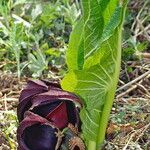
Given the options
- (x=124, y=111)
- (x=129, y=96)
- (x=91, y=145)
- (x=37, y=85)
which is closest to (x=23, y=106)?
(x=37, y=85)

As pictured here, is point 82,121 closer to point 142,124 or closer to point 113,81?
point 113,81

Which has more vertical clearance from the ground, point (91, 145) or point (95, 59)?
point (95, 59)

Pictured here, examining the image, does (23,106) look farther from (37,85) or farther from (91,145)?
(91,145)

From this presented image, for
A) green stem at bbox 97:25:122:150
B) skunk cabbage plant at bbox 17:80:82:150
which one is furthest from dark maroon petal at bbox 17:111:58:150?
green stem at bbox 97:25:122:150

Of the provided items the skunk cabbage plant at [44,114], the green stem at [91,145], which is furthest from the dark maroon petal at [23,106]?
the green stem at [91,145]

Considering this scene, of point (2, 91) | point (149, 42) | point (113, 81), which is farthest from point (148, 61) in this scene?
point (113, 81)

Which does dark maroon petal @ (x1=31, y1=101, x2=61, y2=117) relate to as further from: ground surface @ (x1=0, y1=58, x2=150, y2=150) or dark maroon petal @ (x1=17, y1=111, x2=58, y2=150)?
ground surface @ (x1=0, y1=58, x2=150, y2=150)
